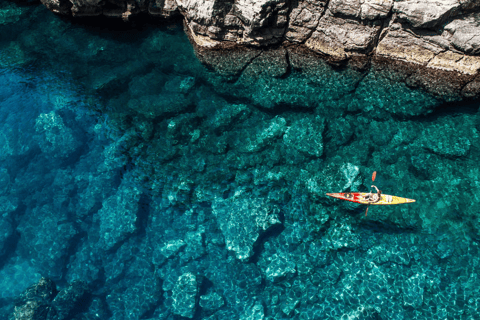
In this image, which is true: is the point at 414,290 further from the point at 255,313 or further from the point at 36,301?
the point at 36,301

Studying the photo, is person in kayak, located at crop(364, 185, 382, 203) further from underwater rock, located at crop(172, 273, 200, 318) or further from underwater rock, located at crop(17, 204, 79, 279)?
underwater rock, located at crop(17, 204, 79, 279)

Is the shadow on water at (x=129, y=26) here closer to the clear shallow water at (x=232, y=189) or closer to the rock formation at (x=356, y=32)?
the clear shallow water at (x=232, y=189)

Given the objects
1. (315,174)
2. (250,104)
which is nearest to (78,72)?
(250,104)

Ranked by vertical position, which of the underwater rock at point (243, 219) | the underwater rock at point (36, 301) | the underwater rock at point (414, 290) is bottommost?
the underwater rock at point (36, 301)

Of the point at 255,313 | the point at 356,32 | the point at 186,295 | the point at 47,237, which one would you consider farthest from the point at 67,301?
the point at 356,32

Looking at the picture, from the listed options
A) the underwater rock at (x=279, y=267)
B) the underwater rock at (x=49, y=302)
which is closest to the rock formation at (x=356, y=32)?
the underwater rock at (x=279, y=267)

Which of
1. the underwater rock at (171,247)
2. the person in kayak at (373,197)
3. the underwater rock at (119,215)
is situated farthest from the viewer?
the underwater rock at (119,215)
